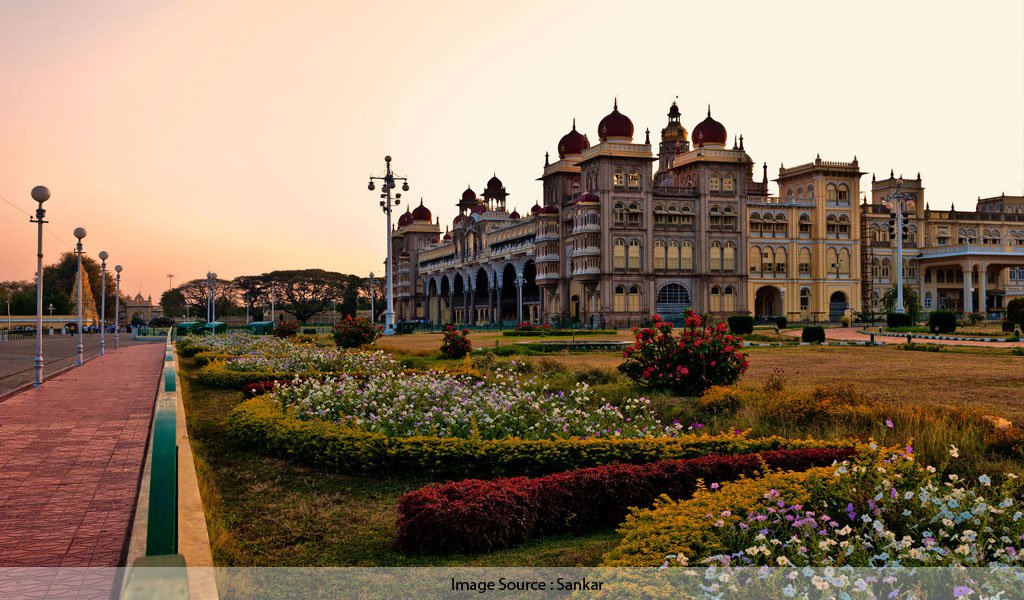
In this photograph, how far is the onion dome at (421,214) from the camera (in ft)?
311

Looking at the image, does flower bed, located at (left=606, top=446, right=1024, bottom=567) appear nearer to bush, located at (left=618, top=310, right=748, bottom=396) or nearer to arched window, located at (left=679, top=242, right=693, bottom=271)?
bush, located at (left=618, top=310, right=748, bottom=396)

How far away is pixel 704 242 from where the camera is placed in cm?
6147

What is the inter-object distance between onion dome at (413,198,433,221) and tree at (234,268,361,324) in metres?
19.8

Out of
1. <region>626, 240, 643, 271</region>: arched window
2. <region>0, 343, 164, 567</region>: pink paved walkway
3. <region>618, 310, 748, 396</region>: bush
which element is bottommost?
<region>0, 343, 164, 567</region>: pink paved walkway

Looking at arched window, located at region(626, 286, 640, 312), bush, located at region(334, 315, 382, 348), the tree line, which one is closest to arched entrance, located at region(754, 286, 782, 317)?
arched window, located at region(626, 286, 640, 312)

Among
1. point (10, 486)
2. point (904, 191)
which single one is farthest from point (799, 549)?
point (904, 191)

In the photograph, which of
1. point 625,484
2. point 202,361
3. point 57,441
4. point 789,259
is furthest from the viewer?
point 789,259

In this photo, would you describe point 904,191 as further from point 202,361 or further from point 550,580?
point 550,580

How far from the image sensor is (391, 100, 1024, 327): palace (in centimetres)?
5941

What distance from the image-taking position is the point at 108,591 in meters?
4.99

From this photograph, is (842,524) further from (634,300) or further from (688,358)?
(634,300)

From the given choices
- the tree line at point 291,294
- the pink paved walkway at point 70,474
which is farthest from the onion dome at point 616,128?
the tree line at point 291,294

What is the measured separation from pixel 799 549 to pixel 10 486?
7.41 m

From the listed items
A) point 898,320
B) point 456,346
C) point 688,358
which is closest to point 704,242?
point 898,320
